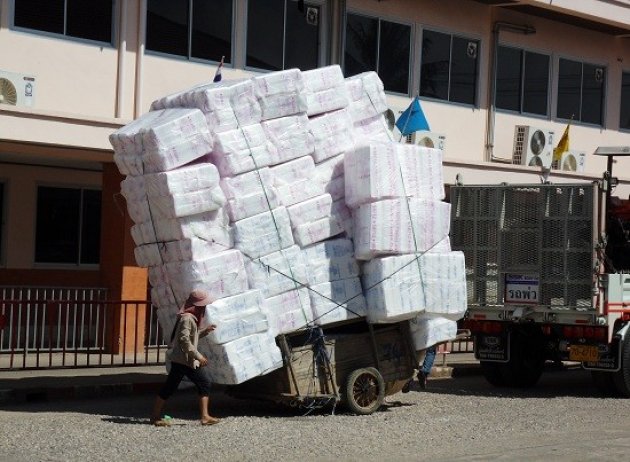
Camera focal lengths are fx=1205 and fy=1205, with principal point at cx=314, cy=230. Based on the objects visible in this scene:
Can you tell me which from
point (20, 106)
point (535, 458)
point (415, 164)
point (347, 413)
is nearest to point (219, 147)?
point (415, 164)

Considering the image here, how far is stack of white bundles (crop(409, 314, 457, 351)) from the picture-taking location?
14180 mm

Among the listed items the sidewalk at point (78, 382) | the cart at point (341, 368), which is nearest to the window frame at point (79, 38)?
the sidewalk at point (78, 382)

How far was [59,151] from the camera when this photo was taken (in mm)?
18875

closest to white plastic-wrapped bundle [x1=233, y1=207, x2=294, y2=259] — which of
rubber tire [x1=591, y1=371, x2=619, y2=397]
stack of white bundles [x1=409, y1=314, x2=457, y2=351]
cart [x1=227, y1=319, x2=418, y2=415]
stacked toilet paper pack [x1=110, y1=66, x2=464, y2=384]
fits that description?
stacked toilet paper pack [x1=110, y1=66, x2=464, y2=384]

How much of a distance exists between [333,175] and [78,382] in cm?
489

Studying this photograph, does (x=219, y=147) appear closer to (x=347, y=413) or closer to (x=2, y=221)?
(x=347, y=413)

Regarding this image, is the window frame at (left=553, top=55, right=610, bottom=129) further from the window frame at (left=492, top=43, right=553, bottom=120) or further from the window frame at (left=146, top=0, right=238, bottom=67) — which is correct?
the window frame at (left=146, top=0, right=238, bottom=67)

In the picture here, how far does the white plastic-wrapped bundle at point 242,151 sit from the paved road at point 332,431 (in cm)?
273

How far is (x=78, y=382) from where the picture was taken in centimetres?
1605

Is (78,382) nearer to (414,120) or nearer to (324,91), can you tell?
(324,91)

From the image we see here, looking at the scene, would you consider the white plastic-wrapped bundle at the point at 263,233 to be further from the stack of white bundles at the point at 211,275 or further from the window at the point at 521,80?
the window at the point at 521,80

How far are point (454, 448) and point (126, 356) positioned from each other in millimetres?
8885

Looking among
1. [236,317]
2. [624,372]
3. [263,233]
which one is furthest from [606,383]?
[236,317]

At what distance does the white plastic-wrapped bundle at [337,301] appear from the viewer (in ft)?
43.5
